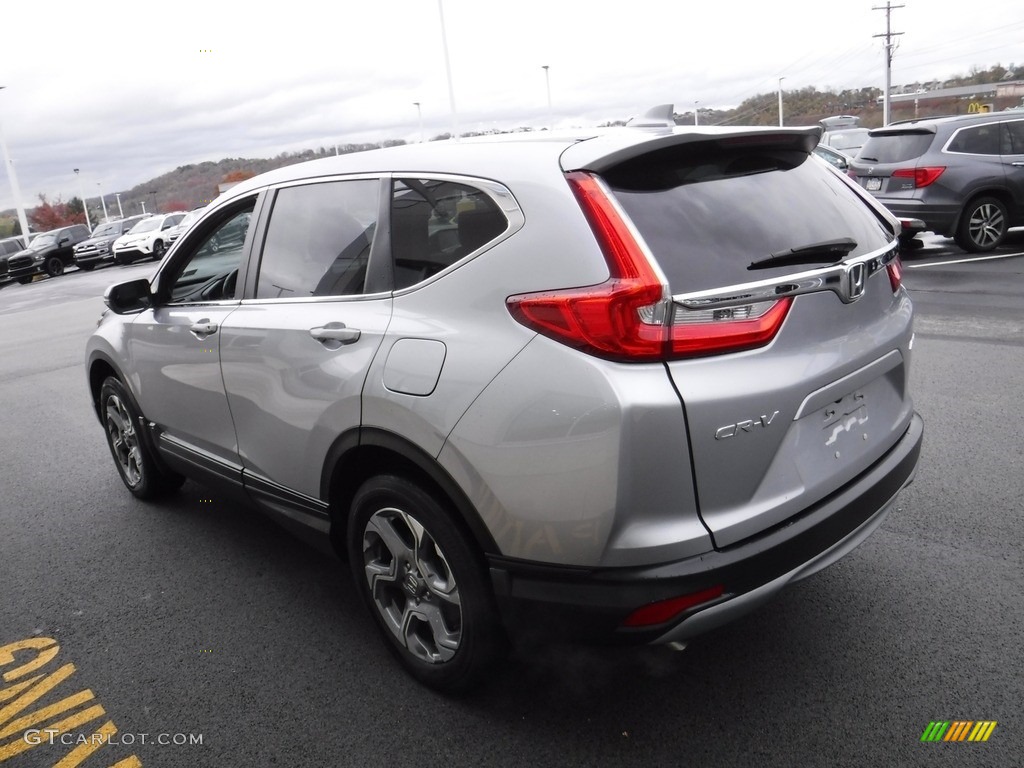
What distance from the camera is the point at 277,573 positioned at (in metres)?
3.96

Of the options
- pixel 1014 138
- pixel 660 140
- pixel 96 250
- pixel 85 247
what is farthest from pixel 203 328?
pixel 85 247

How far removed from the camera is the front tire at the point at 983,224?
452 inches

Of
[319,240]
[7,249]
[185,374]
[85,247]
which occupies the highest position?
[319,240]

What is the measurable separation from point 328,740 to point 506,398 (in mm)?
1292

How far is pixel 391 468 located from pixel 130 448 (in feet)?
9.16

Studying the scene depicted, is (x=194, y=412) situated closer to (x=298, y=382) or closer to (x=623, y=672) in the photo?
(x=298, y=382)

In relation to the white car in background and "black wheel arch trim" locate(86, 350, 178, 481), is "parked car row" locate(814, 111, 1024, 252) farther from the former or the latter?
the white car in background

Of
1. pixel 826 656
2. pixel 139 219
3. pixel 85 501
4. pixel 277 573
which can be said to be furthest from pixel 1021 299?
pixel 139 219

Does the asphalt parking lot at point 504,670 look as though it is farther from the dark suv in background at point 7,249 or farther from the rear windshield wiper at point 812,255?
the dark suv in background at point 7,249

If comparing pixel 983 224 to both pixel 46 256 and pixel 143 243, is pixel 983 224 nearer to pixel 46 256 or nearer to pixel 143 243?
pixel 143 243

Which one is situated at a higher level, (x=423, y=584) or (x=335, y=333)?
(x=335, y=333)

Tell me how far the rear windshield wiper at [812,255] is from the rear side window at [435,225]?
77 centimetres

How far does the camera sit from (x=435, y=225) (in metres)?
2.74

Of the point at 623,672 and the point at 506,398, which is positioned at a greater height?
the point at 506,398
